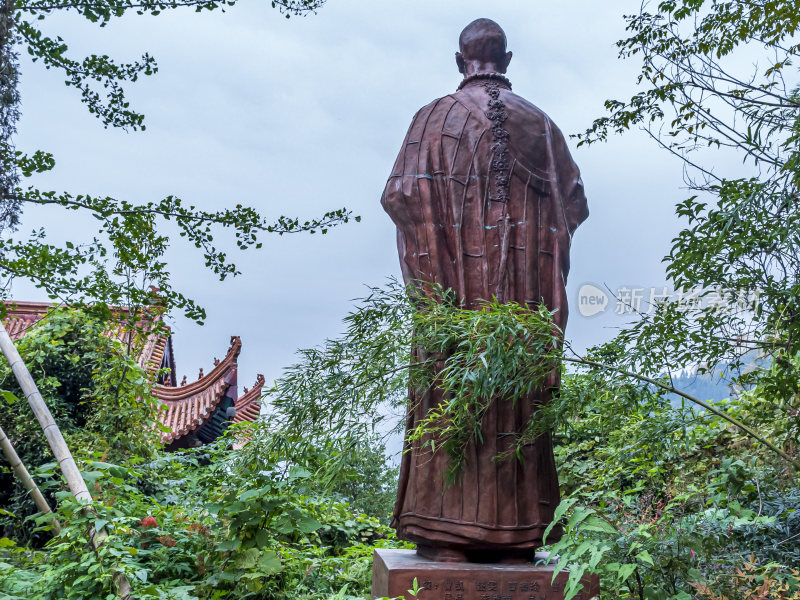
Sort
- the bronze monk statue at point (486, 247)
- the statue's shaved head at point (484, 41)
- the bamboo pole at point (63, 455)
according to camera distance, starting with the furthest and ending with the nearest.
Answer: the statue's shaved head at point (484, 41) → the bamboo pole at point (63, 455) → the bronze monk statue at point (486, 247)

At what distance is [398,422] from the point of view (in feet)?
10.7

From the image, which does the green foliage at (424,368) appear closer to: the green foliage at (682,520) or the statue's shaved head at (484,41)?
the green foliage at (682,520)

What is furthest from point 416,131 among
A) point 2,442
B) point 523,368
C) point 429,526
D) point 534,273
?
point 2,442

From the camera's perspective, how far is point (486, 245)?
3354 millimetres

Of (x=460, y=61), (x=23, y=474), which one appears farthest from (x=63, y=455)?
(x=460, y=61)

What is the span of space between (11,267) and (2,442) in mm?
917

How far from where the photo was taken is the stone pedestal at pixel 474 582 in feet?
9.52

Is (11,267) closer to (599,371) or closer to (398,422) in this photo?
(398,422)

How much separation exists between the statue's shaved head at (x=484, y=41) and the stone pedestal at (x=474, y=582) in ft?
7.69

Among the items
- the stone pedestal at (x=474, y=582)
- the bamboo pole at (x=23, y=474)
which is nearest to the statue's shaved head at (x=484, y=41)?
the stone pedestal at (x=474, y=582)

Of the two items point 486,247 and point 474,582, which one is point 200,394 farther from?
point 474,582

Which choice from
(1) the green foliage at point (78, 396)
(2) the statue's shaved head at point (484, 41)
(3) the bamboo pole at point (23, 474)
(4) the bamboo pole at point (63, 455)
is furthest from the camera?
(1) the green foliage at point (78, 396)

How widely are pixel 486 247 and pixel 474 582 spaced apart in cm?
139

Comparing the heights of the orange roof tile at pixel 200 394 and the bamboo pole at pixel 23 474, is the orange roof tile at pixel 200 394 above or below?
above
